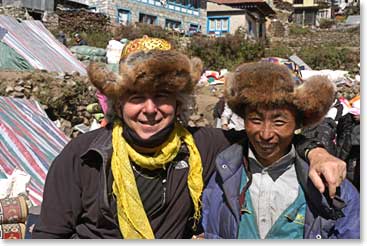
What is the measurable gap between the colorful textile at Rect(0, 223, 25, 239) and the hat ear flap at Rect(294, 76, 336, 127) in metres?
1.80

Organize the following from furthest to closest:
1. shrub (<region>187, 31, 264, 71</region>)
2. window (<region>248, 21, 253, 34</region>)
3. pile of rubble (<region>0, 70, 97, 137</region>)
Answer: window (<region>248, 21, 253, 34</region>) < shrub (<region>187, 31, 264, 71</region>) < pile of rubble (<region>0, 70, 97, 137</region>)

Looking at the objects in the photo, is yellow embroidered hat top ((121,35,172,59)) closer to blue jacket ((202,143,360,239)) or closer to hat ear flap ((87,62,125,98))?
hat ear flap ((87,62,125,98))

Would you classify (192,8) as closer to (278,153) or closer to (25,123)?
(25,123)

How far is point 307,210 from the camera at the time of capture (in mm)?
1797

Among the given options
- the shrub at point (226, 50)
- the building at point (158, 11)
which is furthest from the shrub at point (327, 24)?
the shrub at point (226, 50)

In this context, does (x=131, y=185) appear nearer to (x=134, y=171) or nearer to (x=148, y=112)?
(x=134, y=171)

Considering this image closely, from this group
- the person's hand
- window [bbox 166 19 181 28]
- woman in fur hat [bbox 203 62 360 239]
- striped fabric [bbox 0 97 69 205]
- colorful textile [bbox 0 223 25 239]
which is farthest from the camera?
window [bbox 166 19 181 28]

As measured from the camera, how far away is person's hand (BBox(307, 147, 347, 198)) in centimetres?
162

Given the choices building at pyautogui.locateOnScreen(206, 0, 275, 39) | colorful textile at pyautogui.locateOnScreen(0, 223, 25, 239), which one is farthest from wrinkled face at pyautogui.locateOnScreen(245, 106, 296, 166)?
building at pyautogui.locateOnScreen(206, 0, 275, 39)

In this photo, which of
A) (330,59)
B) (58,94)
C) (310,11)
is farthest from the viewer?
(310,11)

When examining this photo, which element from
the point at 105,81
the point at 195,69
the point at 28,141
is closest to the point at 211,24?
the point at 28,141

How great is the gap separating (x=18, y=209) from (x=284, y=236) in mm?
1841

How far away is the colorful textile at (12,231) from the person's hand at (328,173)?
1847 millimetres

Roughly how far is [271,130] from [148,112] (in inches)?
17.9
